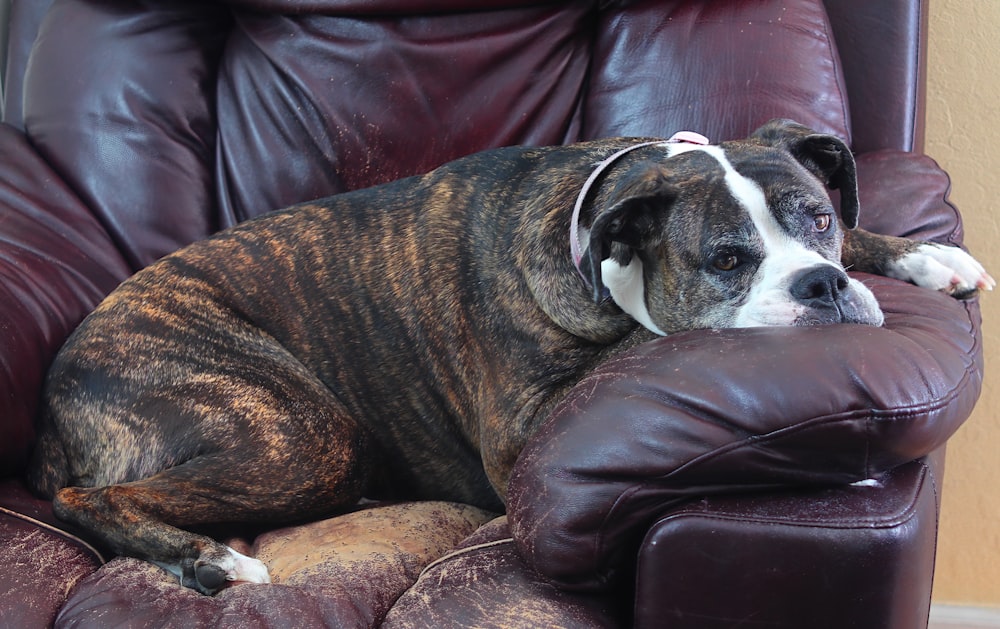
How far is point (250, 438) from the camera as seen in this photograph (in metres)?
1.84

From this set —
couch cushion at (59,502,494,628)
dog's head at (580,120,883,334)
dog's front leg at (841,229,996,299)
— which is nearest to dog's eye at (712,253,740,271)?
dog's head at (580,120,883,334)

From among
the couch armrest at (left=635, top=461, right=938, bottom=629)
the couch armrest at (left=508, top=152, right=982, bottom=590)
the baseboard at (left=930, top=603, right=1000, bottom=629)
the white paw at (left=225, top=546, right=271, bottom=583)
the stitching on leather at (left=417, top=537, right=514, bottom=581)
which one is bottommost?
the baseboard at (left=930, top=603, right=1000, bottom=629)

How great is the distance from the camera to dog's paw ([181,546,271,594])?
1.61m

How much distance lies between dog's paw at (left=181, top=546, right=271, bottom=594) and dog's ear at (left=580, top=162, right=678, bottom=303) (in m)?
0.72

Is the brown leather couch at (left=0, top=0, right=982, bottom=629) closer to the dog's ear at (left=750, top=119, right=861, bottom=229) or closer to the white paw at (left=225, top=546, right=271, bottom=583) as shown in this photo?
the white paw at (left=225, top=546, right=271, bottom=583)

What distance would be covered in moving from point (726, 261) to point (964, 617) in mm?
1743

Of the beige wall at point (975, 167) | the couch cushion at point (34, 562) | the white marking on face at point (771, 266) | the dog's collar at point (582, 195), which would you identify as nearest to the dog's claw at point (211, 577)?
the couch cushion at point (34, 562)

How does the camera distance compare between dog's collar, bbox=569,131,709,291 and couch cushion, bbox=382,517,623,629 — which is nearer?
couch cushion, bbox=382,517,623,629

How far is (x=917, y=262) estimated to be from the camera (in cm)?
182

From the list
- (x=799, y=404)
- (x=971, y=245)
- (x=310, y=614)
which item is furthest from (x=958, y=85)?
(x=310, y=614)

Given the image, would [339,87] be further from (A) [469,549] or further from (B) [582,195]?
(A) [469,549]

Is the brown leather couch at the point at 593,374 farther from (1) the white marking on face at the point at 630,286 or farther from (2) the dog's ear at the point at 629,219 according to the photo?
(1) the white marking on face at the point at 630,286

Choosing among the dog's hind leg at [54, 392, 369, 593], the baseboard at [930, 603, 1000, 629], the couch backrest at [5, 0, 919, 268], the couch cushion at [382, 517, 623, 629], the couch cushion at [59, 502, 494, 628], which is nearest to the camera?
the couch cushion at [382, 517, 623, 629]

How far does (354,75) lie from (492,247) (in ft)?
2.64
